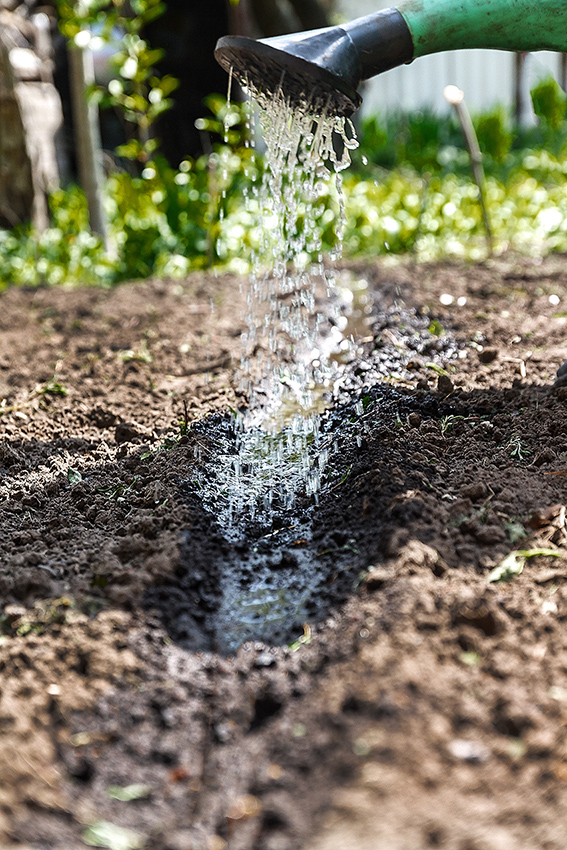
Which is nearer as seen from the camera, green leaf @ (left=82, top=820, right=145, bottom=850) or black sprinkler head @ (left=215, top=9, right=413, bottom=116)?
green leaf @ (left=82, top=820, right=145, bottom=850)

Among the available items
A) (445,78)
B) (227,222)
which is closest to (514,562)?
(227,222)

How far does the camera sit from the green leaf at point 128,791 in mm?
1146

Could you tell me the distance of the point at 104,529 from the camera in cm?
183

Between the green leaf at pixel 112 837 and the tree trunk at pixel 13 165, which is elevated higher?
the tree trunk at pixel 13 165

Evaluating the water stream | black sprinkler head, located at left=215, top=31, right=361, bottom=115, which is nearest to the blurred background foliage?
the water stream

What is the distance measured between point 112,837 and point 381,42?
186 centimetres

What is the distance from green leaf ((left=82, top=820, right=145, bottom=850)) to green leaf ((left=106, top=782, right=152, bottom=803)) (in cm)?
6

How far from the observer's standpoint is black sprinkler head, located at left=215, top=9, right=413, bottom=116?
69.1 inches

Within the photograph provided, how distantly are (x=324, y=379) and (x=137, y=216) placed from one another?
2434 mm

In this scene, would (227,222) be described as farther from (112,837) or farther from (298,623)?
(112,837)

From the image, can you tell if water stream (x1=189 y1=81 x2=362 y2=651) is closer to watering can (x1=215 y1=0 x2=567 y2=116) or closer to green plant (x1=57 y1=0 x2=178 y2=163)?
watering can (x1=215 y1=0 x2=567 y2=116)

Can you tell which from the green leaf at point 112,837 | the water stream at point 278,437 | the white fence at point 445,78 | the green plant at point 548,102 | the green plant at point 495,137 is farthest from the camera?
the white fence at point 445,78

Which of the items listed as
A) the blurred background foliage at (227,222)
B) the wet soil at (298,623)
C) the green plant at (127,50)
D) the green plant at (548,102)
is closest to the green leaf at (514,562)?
the wet soil at (298,623)

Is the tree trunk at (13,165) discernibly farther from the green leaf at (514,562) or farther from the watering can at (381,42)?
the green leaf at (514,562)
